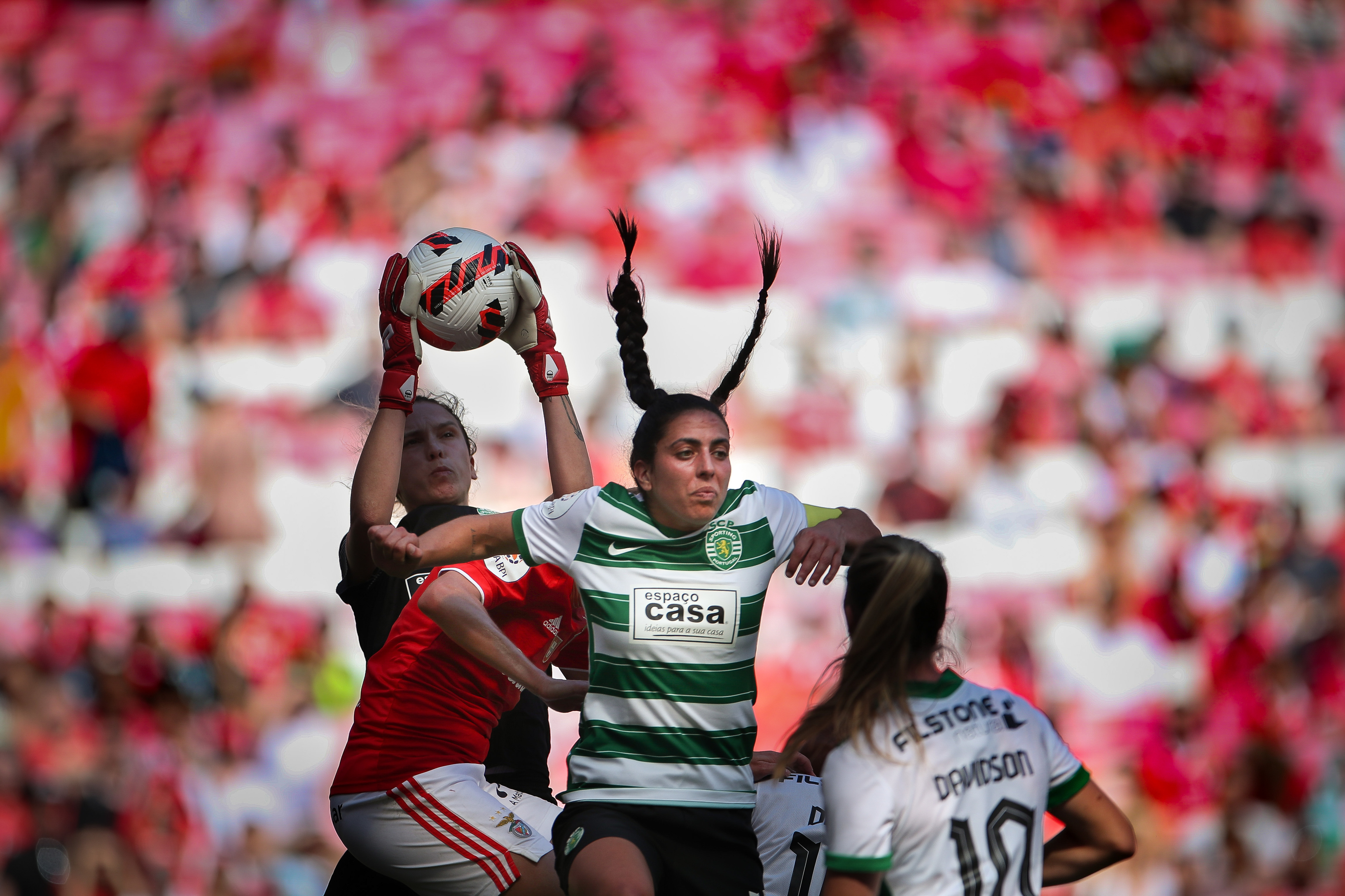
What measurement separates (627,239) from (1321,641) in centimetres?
729

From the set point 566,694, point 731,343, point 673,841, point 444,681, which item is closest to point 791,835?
point 673,841

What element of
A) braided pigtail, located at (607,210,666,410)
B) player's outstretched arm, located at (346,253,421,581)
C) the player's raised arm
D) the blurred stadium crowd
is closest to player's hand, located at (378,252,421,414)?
player's outstretched arm, located at (346,253,421,581)

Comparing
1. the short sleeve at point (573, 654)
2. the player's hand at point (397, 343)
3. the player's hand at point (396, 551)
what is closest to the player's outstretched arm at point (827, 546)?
the player's hand at point (396, 551)

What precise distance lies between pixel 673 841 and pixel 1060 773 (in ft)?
2.68

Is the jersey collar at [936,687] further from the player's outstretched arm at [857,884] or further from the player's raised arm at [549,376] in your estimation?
the player's raised arm at [549,376]

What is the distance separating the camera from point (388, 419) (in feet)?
10.7

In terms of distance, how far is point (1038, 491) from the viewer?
9266mm

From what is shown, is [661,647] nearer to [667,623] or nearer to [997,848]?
[667,623]

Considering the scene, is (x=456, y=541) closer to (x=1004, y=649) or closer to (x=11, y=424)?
(x=1004, y=649)

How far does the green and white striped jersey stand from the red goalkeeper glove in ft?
2.30

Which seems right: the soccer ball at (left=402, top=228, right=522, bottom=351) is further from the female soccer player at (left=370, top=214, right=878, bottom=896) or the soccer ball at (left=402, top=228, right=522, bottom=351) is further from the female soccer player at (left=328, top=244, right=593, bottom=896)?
the female soccer player at (left=370, top=214, right=878, bottom=896)

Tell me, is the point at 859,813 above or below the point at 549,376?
below

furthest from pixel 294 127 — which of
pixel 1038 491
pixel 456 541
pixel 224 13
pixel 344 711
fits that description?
pixel 456 541

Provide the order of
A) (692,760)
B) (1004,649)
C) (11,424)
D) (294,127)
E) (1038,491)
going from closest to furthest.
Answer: (692,760)
(1004,649)
(1038,491)
(11,424)
(294,127)
